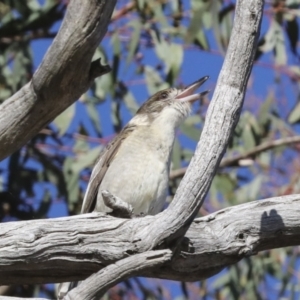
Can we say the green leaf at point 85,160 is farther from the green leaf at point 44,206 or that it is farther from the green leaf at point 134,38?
the green leaf at point 134,38

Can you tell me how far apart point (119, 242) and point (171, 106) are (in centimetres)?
212

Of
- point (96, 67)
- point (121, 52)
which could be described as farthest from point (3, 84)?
point (96, 67)

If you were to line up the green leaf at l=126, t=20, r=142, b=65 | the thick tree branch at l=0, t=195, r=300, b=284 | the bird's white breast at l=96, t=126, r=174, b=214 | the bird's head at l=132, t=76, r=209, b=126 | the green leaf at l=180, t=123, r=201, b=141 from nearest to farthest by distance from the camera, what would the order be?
the thick tree branch at l=0, t=195, r=300, b=284
the bird's white breast at l=96, t=126, r=174, b=214
the bird's head at l=132, t=76, r=209, b=126
the green leaf at l=180, t=123, r=201, b=141
the green leaf at l=126, t=20, r=142, b=65

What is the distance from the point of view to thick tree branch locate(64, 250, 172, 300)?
122 inches

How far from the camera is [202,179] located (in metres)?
3.23

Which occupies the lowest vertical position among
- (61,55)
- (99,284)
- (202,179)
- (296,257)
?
(99,284)

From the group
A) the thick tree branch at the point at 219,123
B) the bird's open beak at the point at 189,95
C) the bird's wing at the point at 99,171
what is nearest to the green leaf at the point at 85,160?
the bird's open beak at the point at 189,95

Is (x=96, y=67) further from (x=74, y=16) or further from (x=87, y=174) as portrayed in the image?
(x=87, y=174)

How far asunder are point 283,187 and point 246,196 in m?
0.25

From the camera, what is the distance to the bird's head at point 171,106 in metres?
5.38

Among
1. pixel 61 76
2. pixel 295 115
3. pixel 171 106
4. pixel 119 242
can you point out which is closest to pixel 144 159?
pixel 171 106

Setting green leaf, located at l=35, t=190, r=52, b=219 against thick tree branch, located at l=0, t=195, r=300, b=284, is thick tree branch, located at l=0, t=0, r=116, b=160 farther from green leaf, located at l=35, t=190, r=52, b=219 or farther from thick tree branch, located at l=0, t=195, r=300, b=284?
green leaf, located at l=35, t=190, r=52, b=219

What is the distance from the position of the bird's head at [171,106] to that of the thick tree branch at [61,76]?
1.58 m

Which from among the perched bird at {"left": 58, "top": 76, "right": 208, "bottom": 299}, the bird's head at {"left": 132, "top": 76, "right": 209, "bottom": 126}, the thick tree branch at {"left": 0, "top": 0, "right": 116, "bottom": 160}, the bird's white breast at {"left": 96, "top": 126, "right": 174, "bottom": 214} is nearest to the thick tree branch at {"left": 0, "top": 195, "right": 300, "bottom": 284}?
the thick tree branch at {"left": 0, "top": 0, "right": 116, "bottom": 160}
